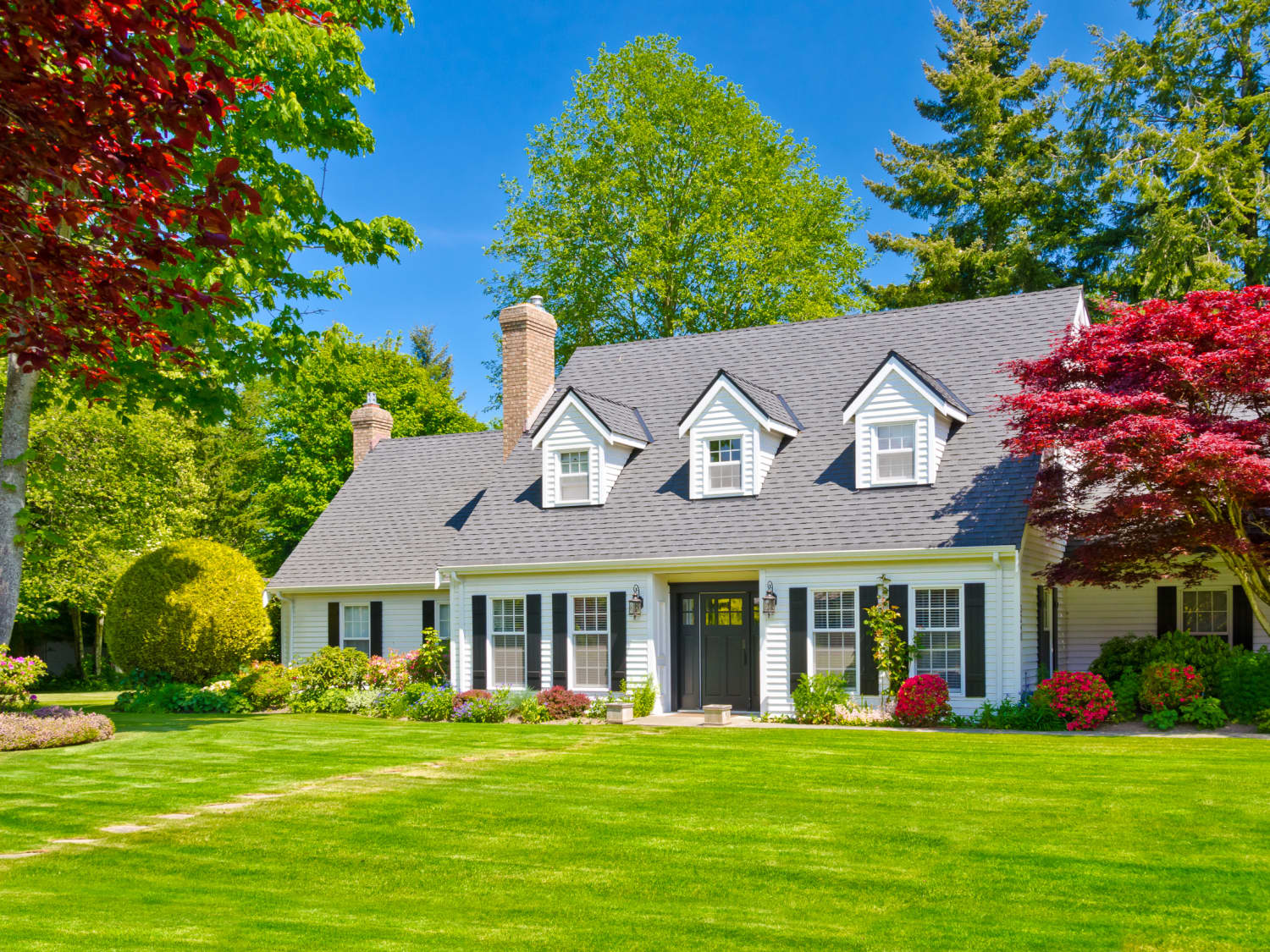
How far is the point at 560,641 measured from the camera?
22.2m

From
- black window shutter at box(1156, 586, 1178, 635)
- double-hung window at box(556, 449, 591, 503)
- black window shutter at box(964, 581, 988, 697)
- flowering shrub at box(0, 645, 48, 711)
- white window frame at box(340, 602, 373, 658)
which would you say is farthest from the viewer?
white window frame at box(340, 602, 373, 658)

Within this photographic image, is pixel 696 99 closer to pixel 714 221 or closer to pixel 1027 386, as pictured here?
pixel 714 221

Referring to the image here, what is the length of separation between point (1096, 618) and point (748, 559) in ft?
22.6

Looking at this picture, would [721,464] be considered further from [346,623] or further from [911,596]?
[346,623]

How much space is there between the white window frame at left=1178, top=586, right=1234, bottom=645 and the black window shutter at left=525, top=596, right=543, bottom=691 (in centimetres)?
1185

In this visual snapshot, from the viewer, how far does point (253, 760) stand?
15.2 meters

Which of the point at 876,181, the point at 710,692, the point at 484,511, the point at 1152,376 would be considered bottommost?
the point at 710,692

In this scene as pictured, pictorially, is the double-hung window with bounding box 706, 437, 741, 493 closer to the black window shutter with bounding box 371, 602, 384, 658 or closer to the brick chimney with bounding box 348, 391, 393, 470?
the black window shutter with bounding box 371, 602, 384, 658

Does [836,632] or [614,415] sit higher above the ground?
[614,415]

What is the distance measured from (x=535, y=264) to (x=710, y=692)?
22.1m

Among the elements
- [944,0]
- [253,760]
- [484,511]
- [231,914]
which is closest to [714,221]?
[944,0]

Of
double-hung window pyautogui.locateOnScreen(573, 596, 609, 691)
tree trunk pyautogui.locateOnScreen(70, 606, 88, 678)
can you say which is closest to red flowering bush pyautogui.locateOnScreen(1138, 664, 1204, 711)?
double-hung window pyautogui.locateOnScreen(573, 596, 609, 691)

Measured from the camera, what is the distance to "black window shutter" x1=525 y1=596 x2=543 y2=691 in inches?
881

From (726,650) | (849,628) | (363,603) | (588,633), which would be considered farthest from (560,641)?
(363,603)
